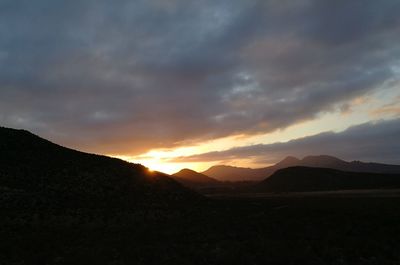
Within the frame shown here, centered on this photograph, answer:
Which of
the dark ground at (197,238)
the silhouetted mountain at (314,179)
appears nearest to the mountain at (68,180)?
the dark ground at (197,238)

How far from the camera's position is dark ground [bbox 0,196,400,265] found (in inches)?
999

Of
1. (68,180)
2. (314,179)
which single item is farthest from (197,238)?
(314,179)

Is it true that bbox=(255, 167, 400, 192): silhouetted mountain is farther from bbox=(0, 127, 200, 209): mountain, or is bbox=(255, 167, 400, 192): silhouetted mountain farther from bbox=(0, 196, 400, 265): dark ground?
bbox=(0, 196, 400, 265): dark ground

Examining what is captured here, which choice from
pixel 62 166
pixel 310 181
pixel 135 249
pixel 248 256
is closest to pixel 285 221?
pixel 248 256

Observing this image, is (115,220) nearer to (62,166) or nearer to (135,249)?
(135,249)

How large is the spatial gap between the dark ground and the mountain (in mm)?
6231

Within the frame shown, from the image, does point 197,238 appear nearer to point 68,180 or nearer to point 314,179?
point 68,180

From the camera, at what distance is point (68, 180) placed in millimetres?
57281

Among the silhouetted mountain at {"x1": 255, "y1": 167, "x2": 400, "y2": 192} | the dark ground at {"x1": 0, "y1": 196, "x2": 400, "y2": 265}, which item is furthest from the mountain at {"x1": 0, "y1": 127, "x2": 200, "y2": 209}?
the silhouetted mountain at {"x1": 255, "y1": 167, "x2": 400, "y2": 192}

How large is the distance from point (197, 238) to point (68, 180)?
3156cm

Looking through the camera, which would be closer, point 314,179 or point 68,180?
point 68,180

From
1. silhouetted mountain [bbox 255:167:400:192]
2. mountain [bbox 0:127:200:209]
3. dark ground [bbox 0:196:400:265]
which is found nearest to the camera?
dark ground [bbox 0:196:400:265]

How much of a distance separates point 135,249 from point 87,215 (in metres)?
16.5

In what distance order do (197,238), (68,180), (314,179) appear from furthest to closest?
(314,179)
(68,180)
(197,238)
